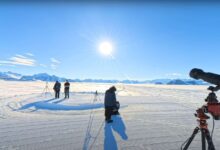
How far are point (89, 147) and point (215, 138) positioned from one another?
3.94 metres

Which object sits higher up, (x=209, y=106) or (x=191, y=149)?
(x=209, y=106)

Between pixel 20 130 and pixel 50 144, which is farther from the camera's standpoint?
pixel 20 130

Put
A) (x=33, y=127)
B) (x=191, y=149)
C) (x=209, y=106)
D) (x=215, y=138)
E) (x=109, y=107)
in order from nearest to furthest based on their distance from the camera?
(x=209, y=106) → (x=191, y=149) → (x=215, y=138) → (x=33, y=127) → (x=109, y=107)

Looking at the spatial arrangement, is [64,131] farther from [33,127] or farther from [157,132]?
[157,132]

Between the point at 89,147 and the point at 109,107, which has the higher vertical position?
the point at 109,107

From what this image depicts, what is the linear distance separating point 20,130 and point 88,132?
97.6 inches

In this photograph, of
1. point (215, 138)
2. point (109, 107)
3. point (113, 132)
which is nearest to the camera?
point (215, 138)

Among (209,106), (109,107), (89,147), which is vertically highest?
(209,106)

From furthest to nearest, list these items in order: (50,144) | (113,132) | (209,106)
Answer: (113,132), (50,144), (209,106)

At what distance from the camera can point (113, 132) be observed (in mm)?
6781

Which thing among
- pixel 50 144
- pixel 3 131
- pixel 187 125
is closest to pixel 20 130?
pixel 3 131

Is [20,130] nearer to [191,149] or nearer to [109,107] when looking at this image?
[109,107]

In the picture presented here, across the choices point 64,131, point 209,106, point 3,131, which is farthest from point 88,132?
point 209,106

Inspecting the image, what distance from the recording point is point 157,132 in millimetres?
6812
